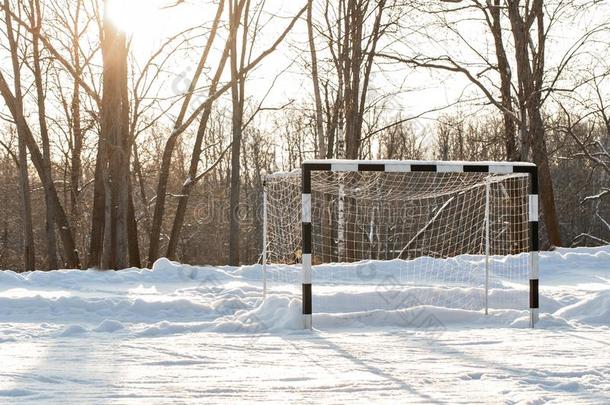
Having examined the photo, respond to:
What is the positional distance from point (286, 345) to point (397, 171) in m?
2.53

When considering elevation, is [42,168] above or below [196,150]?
below

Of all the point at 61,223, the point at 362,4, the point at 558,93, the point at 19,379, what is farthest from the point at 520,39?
the point at 19,379

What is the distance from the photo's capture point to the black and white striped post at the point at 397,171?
850cm

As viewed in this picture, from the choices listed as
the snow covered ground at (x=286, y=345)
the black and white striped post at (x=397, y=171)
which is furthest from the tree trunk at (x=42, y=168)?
the black and white striped post at (x=397, y=171)

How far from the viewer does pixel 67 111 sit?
78.5 feet

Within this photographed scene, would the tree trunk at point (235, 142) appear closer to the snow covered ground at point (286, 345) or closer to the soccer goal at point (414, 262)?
the soccer goal at point (414, 262)

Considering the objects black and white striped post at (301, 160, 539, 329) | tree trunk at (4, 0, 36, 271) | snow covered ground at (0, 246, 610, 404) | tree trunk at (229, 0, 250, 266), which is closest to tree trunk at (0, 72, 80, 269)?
tree trunk at (4, 0, 36, 271)

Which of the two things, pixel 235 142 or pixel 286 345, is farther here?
pixel 235 142

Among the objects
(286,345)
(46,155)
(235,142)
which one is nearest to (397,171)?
(286,345)

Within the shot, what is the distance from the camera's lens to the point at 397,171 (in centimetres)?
902

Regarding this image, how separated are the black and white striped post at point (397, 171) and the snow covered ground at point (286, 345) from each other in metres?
0.42

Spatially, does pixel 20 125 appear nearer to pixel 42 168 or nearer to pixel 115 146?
pixel 42 168

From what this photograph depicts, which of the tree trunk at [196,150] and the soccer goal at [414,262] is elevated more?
the tree trunk at [196,150]

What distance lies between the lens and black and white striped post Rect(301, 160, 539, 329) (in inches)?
335
